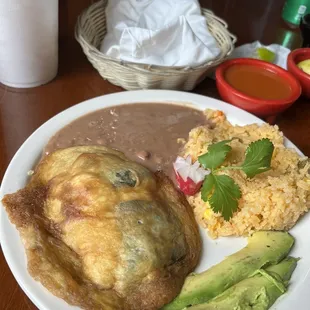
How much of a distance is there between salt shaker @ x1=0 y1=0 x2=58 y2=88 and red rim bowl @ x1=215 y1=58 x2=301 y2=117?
2.28ft

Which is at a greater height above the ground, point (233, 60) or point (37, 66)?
point (233, 60)

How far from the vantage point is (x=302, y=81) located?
1.95 m

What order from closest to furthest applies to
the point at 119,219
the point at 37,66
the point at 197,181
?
the point at 119,219 → the point at 197,181 → the point at 37,66

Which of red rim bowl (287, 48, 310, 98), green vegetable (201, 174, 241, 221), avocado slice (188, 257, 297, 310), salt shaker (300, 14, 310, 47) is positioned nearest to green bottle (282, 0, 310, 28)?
salt shaker (300, 14, 310, 47)

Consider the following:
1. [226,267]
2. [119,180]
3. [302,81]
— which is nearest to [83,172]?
[119,180]

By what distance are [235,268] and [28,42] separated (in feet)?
3.78

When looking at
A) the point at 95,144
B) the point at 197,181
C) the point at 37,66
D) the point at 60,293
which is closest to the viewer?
the point at 60,293

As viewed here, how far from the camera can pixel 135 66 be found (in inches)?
66.5

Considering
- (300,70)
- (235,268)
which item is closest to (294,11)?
→ (300,70)

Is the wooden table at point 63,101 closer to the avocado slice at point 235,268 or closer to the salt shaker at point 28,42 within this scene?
the salt shaker at point 28,42

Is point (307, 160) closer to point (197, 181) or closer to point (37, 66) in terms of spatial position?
point (197, 181)

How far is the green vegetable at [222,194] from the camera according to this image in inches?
51.3

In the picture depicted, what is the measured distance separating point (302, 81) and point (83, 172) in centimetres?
115

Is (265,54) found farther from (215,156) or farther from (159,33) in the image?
(215,156)
